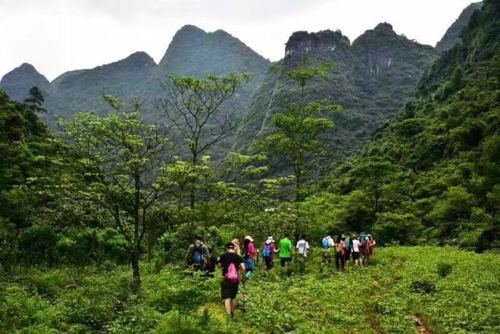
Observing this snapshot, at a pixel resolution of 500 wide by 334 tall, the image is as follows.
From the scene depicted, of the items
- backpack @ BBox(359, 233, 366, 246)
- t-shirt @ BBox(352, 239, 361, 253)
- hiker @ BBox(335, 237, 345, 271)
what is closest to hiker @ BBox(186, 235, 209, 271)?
hiker @ BBox(335, 237, 345, 271)

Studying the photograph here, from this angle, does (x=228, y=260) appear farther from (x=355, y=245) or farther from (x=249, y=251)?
(x=355, y=245)

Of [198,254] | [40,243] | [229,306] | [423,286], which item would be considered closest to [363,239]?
[423,286]

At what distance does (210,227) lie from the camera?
3156 centimetres

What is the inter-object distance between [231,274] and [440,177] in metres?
50.9

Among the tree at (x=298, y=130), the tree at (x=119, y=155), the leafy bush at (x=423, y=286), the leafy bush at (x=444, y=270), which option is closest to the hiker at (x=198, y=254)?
the tree at (x=119, y=155)

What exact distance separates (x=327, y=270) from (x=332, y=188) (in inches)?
1874

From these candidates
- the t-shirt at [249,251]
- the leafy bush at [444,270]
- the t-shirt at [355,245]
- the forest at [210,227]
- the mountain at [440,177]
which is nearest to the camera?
the forest at [210,227]

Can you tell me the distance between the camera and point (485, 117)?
65000 mm

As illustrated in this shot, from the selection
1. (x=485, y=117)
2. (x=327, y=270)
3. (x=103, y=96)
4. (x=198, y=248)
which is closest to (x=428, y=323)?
(x=198, y=248)

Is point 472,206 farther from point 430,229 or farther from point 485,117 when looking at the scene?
point 485,117

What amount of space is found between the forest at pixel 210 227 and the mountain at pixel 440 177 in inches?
9.0

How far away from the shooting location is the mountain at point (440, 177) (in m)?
47.2

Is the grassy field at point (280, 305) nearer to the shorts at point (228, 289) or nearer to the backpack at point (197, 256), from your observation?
the shorts at point (228, 289)

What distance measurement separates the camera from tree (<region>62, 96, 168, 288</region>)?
2131cm
